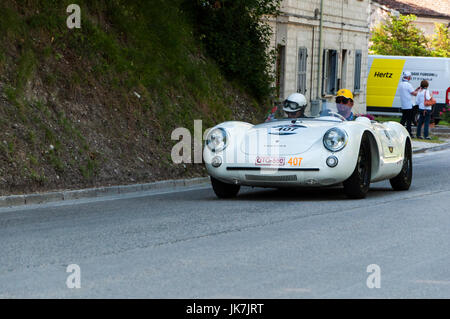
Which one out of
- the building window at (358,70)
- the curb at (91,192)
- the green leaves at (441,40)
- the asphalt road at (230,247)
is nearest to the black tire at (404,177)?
the asphalt road at (230,247)

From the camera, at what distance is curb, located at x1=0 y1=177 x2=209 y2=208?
11914 millimetres

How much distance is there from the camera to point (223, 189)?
12.7 metres

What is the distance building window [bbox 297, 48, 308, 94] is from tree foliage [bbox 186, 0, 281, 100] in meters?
9.91

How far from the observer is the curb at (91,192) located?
39.1 feet

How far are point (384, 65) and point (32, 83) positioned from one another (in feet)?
96.0

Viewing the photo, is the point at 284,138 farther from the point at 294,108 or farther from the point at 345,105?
the point at 345,105

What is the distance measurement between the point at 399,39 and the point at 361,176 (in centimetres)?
4519

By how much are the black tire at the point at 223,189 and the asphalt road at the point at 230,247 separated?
0.26 m

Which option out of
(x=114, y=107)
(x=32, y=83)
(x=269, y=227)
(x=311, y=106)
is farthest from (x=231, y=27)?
(x=269, y=227)

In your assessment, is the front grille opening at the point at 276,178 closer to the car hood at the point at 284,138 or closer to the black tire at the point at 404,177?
the car hood at the point at 284,138

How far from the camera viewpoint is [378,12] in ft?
208

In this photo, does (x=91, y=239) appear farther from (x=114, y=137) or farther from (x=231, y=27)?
(x=231, y=27)

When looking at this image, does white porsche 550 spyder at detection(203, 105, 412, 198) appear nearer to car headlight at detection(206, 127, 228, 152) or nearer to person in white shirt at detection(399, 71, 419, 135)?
car headlight at detection(206, 127, 228, 152)

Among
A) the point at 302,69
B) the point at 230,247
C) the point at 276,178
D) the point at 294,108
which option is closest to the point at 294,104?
the point at 294,108
